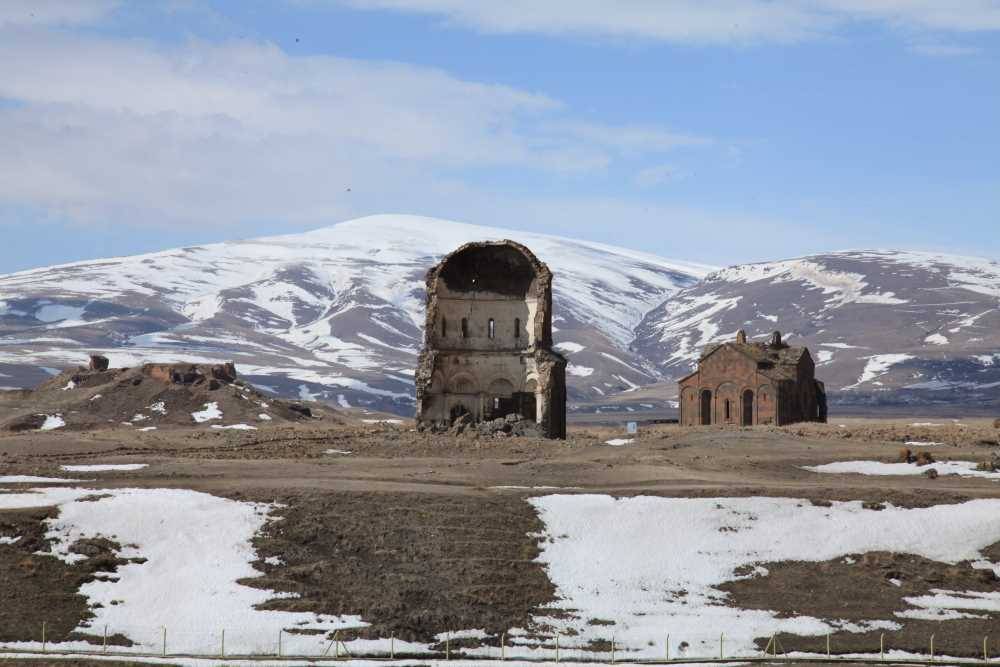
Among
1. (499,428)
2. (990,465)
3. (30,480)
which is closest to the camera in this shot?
(30,480)

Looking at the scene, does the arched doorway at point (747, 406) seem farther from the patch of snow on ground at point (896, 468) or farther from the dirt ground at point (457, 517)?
the patch of snow on ground at point (896, 468)

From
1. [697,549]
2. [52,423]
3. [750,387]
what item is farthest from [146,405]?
[697,549]

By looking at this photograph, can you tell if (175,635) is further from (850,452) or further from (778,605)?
(850,452)

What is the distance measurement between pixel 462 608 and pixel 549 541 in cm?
617

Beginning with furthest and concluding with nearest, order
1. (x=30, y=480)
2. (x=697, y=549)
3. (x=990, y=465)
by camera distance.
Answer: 1. (x=990, y=465)
2. (x=30, y=480)
3. (x=697, y=549)

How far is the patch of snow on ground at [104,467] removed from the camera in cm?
5709

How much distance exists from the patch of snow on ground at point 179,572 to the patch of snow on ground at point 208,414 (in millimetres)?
53248

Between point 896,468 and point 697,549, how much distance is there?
17034 millimetres

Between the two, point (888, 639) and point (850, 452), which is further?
point (850, 452)

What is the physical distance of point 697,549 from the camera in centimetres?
4712

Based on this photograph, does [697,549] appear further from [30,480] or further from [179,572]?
[30,480]

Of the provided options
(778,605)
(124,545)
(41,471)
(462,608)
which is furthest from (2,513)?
(778,605)

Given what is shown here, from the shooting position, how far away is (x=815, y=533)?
159 feet

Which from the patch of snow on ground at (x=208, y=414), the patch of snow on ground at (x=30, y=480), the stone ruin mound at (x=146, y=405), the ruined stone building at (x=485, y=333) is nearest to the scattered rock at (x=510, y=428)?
the ruined stone building at (x=485, y=333)
